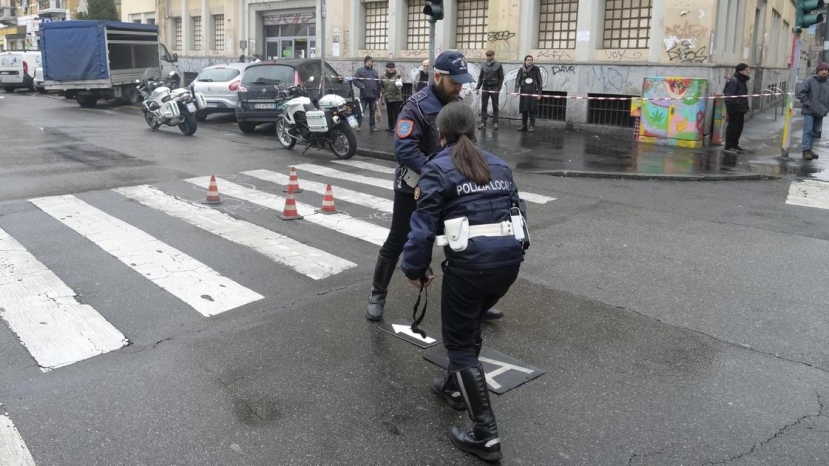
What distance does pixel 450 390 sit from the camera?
4137mm

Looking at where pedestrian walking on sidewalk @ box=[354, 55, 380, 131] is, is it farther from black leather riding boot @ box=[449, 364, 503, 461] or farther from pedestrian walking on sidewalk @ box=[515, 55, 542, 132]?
black leather riding boot @ box=[449, 364, 503, 461]

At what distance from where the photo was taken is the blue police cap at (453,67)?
183 inches

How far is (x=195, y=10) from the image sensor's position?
33.1 meters

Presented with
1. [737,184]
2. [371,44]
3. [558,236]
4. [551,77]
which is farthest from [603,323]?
[371,44]

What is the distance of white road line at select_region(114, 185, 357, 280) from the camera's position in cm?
676

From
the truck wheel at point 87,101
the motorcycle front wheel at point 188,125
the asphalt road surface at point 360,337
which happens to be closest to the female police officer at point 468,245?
the asphalt road surface at point 360,337

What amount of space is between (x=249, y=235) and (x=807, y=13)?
1074 centimetres

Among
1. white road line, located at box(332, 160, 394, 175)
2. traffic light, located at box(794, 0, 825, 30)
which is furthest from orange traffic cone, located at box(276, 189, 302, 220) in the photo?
traffic light, located at box(794, 0, 825, 30)

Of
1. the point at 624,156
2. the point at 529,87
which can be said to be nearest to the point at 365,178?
the point at 624,156

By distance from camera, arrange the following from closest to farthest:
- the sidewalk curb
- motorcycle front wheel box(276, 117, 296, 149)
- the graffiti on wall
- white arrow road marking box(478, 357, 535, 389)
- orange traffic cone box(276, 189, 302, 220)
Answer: white arrow road marking box(478, 357, 535, 389) → orange traffic cone box(276, 189, 302, 220) → the sidewalk curb → motorcycle front wheel box(276, 117, 296, 149) → the graffiti on wall

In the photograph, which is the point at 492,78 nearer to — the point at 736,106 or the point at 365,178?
the point at 736,106

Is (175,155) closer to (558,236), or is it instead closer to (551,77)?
(558,236)

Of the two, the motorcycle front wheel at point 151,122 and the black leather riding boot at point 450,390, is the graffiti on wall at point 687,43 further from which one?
the black leather riding boot at point 450,390

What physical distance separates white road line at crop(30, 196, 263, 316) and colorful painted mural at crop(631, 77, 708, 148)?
11.6m
